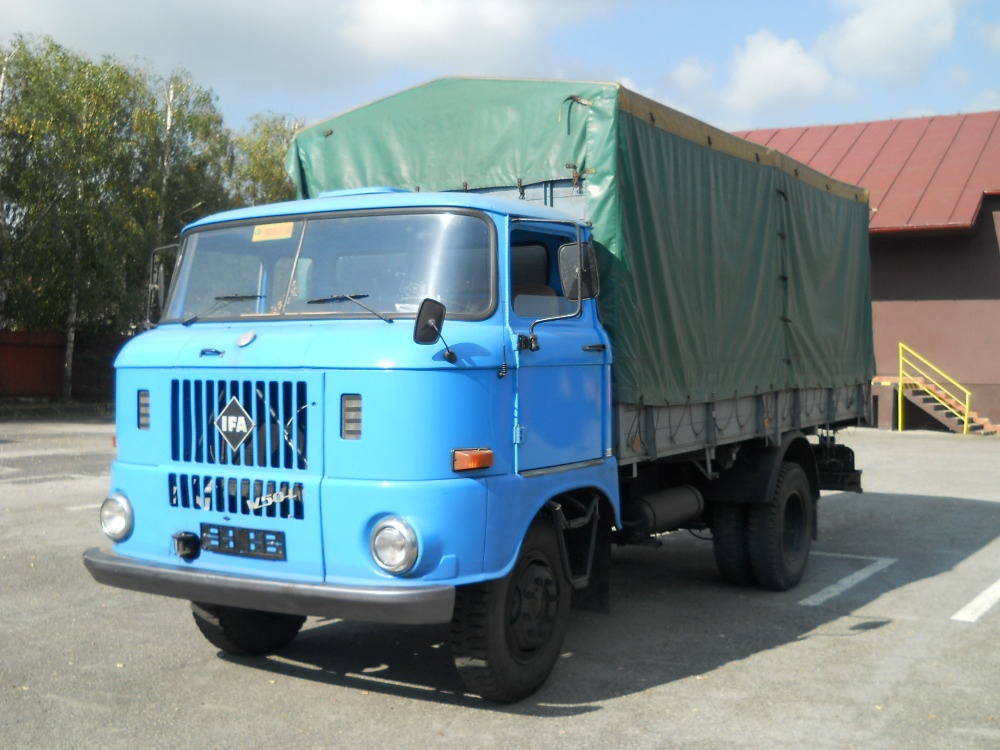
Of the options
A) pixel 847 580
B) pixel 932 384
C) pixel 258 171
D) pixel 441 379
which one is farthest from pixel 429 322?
pixel 258 171

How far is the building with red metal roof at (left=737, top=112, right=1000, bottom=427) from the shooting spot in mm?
26953

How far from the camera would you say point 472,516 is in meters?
5.08

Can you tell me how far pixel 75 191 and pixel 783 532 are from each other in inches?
1047

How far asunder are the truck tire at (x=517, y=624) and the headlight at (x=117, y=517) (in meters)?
1.78

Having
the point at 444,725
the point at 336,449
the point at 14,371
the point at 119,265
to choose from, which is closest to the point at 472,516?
the point at 336,449

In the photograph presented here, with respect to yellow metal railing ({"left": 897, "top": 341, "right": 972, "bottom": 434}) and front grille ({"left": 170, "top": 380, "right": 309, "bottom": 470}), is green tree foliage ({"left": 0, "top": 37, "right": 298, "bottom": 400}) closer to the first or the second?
yellow metal railing ({"left": 897, "top": 341, "right": 972, "bottom": 434})

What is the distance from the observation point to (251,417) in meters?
5.31

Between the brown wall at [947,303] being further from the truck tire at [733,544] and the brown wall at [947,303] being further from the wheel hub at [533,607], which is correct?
the wheel hub at [533,607]

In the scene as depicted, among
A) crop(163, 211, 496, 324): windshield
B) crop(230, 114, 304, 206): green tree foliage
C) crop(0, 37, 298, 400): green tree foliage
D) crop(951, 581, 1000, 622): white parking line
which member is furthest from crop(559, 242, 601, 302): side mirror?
Result: crop(230, 114, 304, 206): green tree foliage

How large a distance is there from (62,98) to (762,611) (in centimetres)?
2732

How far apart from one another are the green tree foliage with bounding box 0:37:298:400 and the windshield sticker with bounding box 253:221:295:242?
84.9 ft

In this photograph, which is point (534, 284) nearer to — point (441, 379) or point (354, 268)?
point (354, 268)

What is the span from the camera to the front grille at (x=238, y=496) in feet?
17.1

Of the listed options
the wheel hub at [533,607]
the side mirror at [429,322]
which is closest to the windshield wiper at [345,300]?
the side mirror at [429,322]
